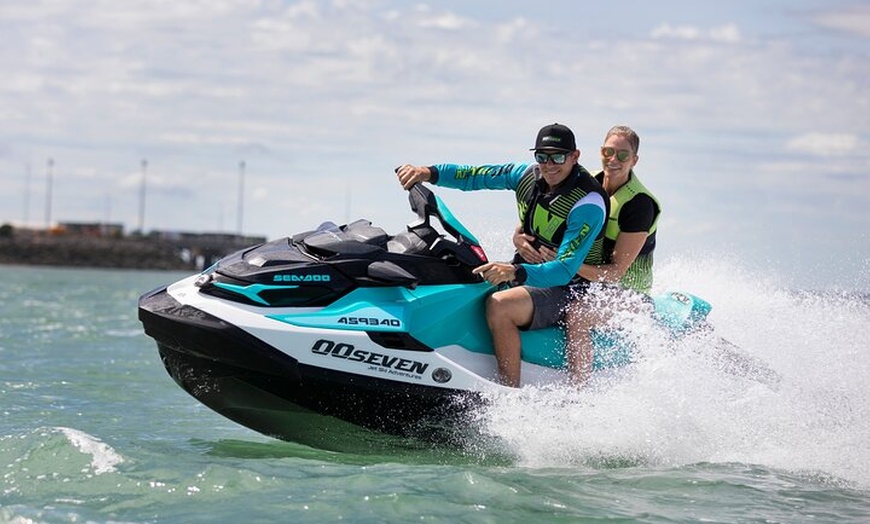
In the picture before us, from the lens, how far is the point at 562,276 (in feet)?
19.4

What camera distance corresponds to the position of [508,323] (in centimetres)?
604

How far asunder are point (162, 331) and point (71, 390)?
4015 mm

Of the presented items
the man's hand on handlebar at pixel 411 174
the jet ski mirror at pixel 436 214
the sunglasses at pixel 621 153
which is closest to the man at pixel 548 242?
the sunglasses at pixel 621 153

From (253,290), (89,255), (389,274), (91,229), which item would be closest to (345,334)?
(389,274)

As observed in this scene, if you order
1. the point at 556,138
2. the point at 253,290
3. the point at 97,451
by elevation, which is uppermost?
the point at 556,138

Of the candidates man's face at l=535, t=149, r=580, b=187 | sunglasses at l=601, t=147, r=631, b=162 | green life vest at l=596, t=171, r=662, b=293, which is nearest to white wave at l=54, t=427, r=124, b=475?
man's face at l=535, t=149, r=580, b=187

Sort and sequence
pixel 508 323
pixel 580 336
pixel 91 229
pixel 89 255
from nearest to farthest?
pixel 508 323, pixel 580 336, pixel 89 255, pixel 91 229

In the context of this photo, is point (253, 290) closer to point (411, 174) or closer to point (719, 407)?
point (411, 174)

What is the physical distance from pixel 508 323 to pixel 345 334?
84 cm

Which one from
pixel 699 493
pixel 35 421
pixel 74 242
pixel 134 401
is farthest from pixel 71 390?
pixel 74 242

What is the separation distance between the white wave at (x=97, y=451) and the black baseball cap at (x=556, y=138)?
2.57 metres

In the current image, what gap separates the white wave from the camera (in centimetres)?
558

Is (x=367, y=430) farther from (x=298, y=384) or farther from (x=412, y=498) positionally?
(x=412, y=498)

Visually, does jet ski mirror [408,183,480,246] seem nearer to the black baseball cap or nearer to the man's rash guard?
the man's rash guard
